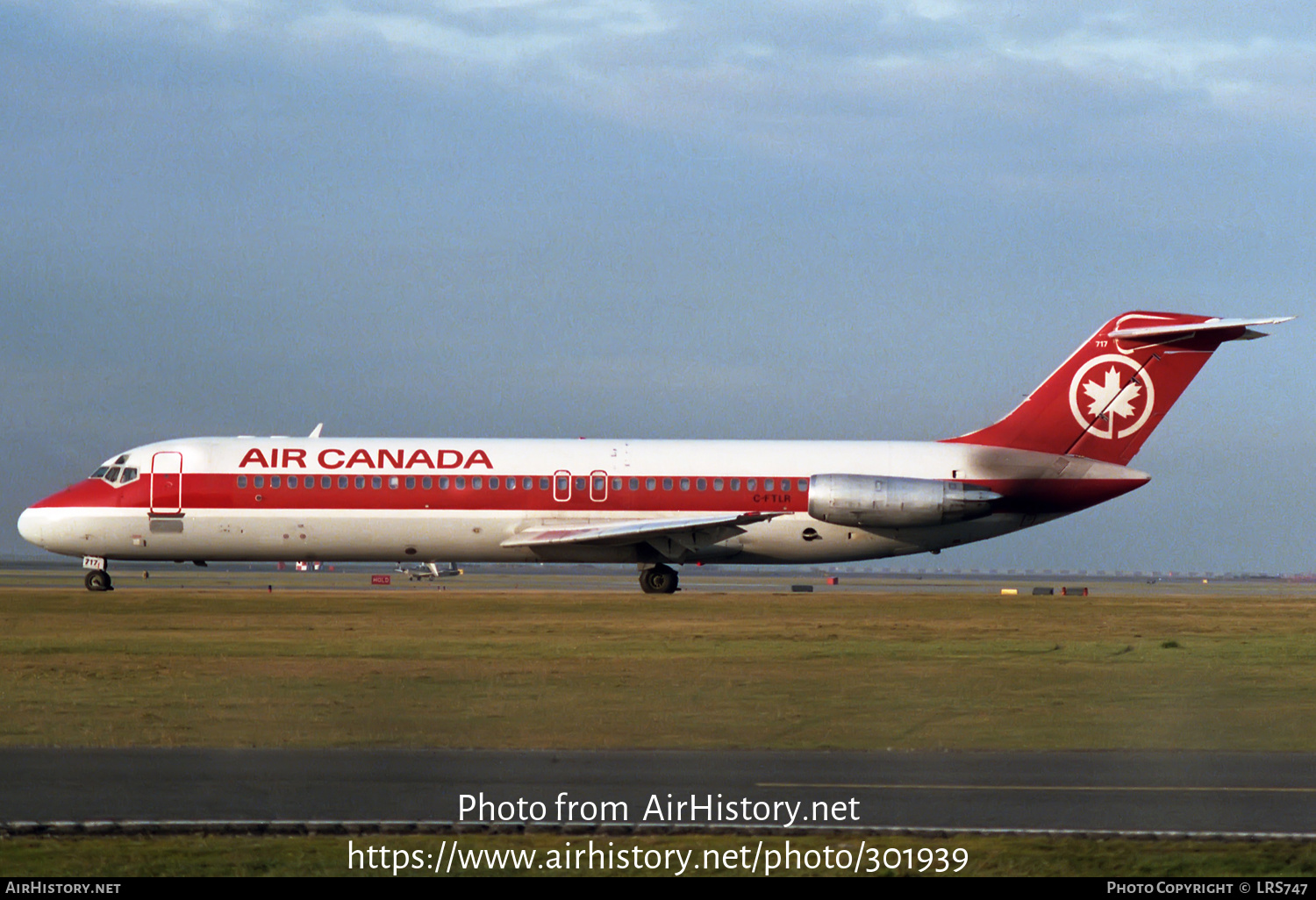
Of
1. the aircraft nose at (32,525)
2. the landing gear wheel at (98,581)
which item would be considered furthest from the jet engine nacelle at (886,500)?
the aircraft nose at (32,525)

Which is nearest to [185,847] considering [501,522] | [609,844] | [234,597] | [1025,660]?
[609,844]

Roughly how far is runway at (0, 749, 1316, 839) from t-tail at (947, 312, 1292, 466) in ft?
97.2

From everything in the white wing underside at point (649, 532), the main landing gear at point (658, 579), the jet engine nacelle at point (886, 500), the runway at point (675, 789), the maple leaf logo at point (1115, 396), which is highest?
the maple leaf logo at point (1115, 396)

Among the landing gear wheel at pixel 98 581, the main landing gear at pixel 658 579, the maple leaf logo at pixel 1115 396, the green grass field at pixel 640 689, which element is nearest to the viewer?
the green grass field at pixel 640 689

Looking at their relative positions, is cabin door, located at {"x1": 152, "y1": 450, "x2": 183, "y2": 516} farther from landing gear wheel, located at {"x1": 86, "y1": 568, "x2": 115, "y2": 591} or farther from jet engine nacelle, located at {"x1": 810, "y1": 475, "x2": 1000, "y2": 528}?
jet engine nacelle, located at {"x1": 810, "y1": 475, "x2": 1000, "y2": 528}

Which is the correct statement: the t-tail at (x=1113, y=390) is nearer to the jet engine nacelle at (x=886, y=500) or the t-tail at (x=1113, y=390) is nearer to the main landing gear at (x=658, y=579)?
the jet engine nacelle at (x=886, y=500)

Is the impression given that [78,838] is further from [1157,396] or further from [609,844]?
[1157,396]

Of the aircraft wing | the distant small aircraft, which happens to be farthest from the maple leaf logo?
the distant small aircraft

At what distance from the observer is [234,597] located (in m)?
38.8

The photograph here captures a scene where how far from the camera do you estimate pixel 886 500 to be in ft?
140

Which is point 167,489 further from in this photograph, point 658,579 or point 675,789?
point 675,789

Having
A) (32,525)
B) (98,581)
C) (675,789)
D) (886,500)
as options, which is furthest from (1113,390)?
(675,789)

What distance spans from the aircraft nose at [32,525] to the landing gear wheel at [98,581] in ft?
7.01

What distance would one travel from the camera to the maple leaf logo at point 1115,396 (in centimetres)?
4384
